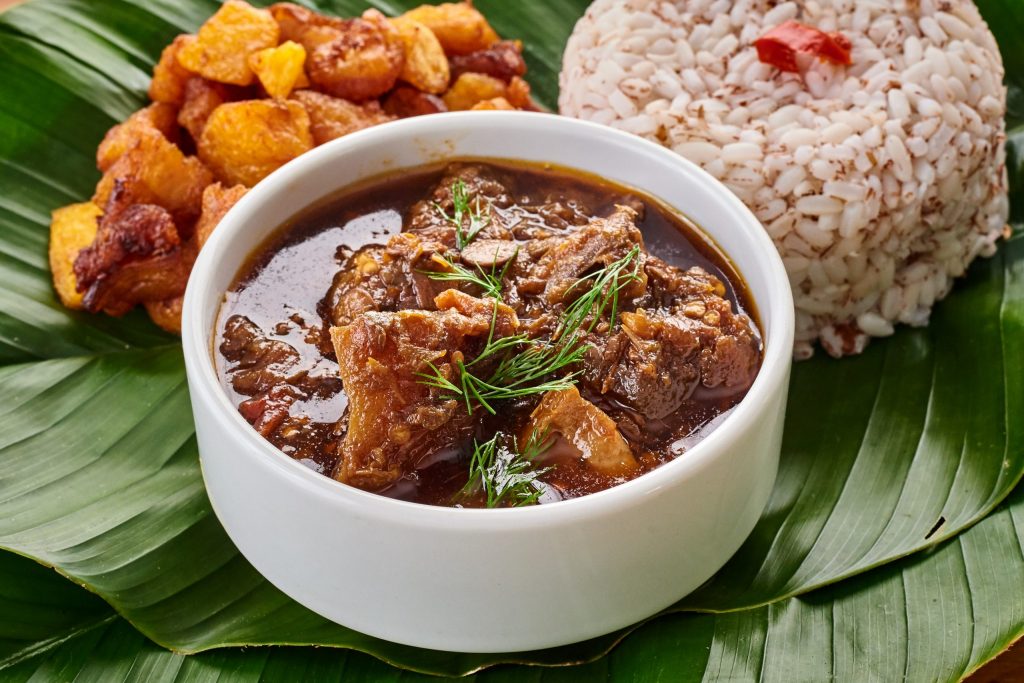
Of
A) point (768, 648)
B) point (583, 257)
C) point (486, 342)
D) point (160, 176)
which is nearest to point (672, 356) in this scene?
point (583, 257)

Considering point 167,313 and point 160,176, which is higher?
point 160,176

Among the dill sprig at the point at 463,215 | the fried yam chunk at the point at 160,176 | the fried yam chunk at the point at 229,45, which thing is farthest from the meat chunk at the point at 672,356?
the fried yam chunk at the point at 229,45

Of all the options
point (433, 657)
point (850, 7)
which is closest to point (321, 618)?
point (433, 657)

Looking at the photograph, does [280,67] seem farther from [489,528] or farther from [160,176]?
[489,528]

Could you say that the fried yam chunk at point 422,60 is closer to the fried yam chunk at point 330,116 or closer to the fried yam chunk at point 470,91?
the fried yam chunk at point 470,91

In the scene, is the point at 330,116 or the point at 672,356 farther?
the point at 330,116

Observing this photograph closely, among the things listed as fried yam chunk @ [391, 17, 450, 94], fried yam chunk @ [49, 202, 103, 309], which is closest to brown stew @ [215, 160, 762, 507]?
fried yam chunk @ [391, 17, 450, 94]

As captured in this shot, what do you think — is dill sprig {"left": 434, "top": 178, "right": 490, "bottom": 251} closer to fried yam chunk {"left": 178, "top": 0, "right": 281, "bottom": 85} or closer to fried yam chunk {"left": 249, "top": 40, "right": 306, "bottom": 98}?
fried yam chunk {"left": 249, "top": 40, "right": 306, "bottom": 98}
